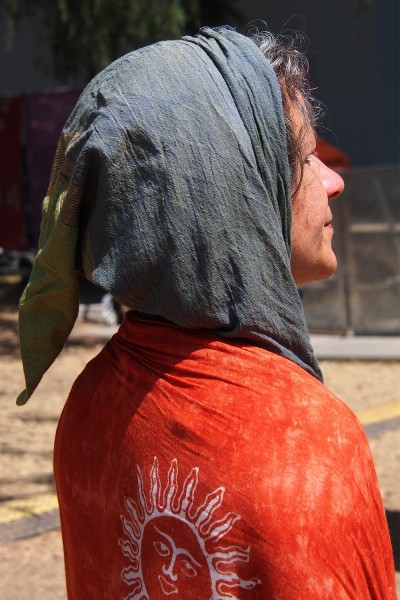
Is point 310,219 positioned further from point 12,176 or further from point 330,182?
point 12,176

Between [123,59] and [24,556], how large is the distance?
3.39m

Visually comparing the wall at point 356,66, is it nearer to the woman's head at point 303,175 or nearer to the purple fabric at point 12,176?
the purple fabric at point 12,176

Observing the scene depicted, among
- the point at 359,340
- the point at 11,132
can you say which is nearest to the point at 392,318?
the point at 359,340

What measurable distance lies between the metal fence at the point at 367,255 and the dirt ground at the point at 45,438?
1054mm

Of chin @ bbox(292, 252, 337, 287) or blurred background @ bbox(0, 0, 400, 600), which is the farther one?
blurred background @ bbox(0, 0, 400, 600)

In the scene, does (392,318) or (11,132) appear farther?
(11,132)

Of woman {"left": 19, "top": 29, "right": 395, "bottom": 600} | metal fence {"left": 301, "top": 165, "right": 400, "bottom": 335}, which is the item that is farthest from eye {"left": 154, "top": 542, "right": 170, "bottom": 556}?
metal fence {"left": 301, "top": 165, "right": 400, "bottom": 335}

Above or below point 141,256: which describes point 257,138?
above

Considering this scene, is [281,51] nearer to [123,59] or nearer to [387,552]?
[123,59]

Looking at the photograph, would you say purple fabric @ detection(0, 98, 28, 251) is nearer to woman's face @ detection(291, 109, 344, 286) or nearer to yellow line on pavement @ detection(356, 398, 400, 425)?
yellow line on pavement @ detection(356, 398, 400, 425)

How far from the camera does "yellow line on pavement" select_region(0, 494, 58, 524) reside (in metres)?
4.87

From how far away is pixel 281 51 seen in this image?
1541 millimetres

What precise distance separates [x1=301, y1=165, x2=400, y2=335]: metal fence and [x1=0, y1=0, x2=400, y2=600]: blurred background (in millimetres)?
11

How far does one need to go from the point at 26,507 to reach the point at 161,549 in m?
3.83
